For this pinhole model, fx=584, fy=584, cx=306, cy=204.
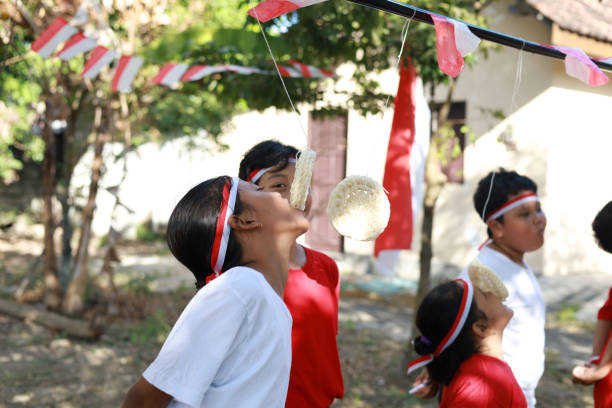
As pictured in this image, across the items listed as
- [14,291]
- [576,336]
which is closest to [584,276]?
[576,336]

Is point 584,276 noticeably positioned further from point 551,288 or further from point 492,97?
point 492,97

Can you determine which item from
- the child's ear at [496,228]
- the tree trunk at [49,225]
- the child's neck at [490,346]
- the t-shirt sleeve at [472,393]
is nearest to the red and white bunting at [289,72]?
the child's ear at [496,228]

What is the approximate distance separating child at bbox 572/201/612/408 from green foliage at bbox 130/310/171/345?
12.7 ft

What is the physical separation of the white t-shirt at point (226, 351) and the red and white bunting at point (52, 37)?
136 inches

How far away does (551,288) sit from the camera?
7133 mm

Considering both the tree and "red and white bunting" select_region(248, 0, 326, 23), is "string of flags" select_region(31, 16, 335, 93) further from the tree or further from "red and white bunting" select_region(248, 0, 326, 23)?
"red and white bunting" select_region(248, 0, 326, 23)

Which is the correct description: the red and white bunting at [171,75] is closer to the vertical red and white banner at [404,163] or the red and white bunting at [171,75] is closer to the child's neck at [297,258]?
the vertical red and white banner at [404,163]

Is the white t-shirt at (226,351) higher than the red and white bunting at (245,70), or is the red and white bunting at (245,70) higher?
the red and white bunting at (245,70)

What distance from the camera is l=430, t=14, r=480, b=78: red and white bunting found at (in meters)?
1.78

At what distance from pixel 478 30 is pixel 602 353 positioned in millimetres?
1440

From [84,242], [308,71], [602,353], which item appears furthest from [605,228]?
[84,242]

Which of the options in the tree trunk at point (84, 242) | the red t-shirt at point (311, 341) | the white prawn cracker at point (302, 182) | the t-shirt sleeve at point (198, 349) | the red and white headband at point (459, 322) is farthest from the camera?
the tree trunk at point (84, 242)

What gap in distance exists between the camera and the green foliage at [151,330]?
5387 mm

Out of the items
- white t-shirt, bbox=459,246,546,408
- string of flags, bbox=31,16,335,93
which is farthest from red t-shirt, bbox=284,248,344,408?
string of flags, bbox=31,16,335,93
